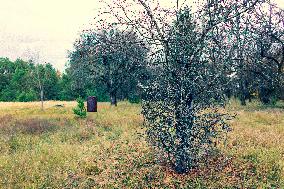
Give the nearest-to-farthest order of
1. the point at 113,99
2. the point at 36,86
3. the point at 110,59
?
Answer: 1. the point at 110,59
2. the point at 113,99
3. the point at 36,86

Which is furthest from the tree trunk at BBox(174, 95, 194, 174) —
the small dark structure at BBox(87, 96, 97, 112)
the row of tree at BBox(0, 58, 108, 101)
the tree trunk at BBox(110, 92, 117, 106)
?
the row of tree at BBox(0, 58, 108, 101)

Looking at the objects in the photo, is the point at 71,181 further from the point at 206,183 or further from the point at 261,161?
the point at 261,161

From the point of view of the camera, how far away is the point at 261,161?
989cm

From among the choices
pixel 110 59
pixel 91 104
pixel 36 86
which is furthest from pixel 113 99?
pixel 36 86

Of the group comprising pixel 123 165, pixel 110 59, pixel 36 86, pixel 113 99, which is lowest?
pixel 123 165

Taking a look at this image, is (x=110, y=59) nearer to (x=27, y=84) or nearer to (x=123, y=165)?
(x=123, y=165)

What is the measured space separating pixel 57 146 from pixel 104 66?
27.3 meters

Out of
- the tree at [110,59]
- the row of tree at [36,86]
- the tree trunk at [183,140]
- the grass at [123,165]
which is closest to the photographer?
the grass at [123,165]

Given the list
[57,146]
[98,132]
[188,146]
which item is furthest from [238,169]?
[98,132]

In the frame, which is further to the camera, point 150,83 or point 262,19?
point 262,19

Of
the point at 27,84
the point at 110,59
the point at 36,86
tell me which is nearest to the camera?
the point at 110,59

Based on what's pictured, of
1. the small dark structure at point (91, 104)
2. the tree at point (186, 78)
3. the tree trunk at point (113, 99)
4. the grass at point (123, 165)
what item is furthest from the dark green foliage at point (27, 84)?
the tree at point (186, 78)

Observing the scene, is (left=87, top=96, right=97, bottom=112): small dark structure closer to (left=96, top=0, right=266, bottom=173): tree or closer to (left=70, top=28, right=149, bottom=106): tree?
(left=70, top=28, right=149, bottom=106): tree

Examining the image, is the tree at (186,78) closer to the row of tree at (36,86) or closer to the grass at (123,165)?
the grass at (123,165)
